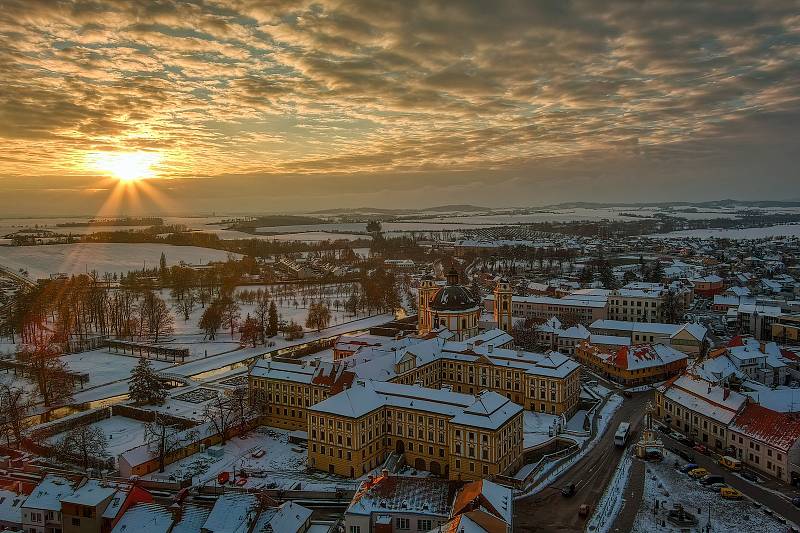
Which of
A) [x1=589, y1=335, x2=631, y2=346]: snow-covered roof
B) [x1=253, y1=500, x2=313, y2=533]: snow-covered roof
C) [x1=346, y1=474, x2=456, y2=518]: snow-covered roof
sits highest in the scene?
[x1=253, y1=500, x2=313, y2=533]: snow-covered roof

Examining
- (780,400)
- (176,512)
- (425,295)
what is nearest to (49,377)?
(176,512)

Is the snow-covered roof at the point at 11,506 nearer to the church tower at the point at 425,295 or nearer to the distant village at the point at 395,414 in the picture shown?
the distant village at the point at 395,414

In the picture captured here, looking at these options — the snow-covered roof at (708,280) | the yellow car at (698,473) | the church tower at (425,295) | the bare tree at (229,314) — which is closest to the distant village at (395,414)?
the yellow car at (698,473)

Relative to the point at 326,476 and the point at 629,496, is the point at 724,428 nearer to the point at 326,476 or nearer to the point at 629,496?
the point at 629,496

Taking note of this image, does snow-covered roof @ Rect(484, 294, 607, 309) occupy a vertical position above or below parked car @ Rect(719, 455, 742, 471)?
above

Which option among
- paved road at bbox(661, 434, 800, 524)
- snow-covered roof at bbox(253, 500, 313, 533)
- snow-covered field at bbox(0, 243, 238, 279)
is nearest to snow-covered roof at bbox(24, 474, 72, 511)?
snow-covered roof at bbox(253, 500, 313, 533)

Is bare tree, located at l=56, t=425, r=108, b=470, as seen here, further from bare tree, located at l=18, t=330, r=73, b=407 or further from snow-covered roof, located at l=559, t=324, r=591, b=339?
snow-covered roof, located at l=559, t=324, r=591, b=339
